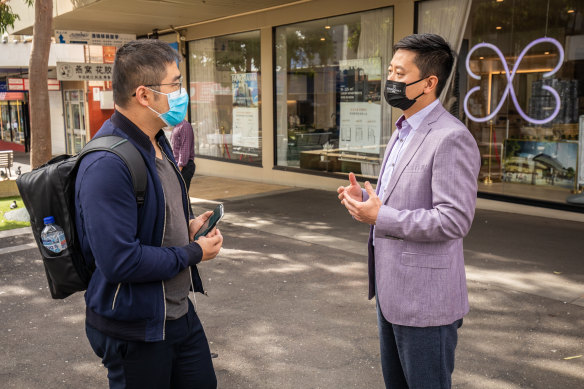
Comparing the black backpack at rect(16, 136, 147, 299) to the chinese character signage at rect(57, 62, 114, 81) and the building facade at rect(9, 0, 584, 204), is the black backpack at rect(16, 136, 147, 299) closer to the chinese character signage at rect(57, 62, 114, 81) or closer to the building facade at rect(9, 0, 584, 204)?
the building facade at rect(9, 0, 584, 204)

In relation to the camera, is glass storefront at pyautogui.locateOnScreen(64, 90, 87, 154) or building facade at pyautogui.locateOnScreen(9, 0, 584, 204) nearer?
building facade at pyautogui.locateOnScreen(9, 0, 584, 204)

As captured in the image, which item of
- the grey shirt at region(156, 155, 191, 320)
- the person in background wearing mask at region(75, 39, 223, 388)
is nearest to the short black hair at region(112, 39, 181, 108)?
the person in background wearing mask at region(75, 39, 223, 388)

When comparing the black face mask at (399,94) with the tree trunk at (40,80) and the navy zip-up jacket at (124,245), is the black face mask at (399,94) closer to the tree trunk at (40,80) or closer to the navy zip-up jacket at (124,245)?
the navy zip-up jacket at (124,245)

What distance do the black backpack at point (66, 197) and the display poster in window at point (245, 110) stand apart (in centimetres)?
1182

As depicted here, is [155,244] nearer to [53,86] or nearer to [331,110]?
[331,110]

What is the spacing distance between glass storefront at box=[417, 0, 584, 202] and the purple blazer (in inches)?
300

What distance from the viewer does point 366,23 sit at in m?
10.8

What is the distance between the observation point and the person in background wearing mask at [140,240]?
1911 mm

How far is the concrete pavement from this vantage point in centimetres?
374

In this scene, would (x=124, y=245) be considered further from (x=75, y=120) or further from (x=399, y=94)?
(x=75, y=120)

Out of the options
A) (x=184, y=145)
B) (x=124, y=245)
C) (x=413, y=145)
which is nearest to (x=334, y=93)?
(x=184, y=145)

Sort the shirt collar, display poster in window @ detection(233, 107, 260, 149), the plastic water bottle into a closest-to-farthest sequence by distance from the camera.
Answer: the plastic water bottle → the shirt collar → display poster in window @ detection(233, 107, 260, 149)

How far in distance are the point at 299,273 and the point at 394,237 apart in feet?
12.6

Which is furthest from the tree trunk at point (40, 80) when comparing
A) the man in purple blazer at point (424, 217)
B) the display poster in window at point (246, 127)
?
the man in purple blazer at point (424, 217)
